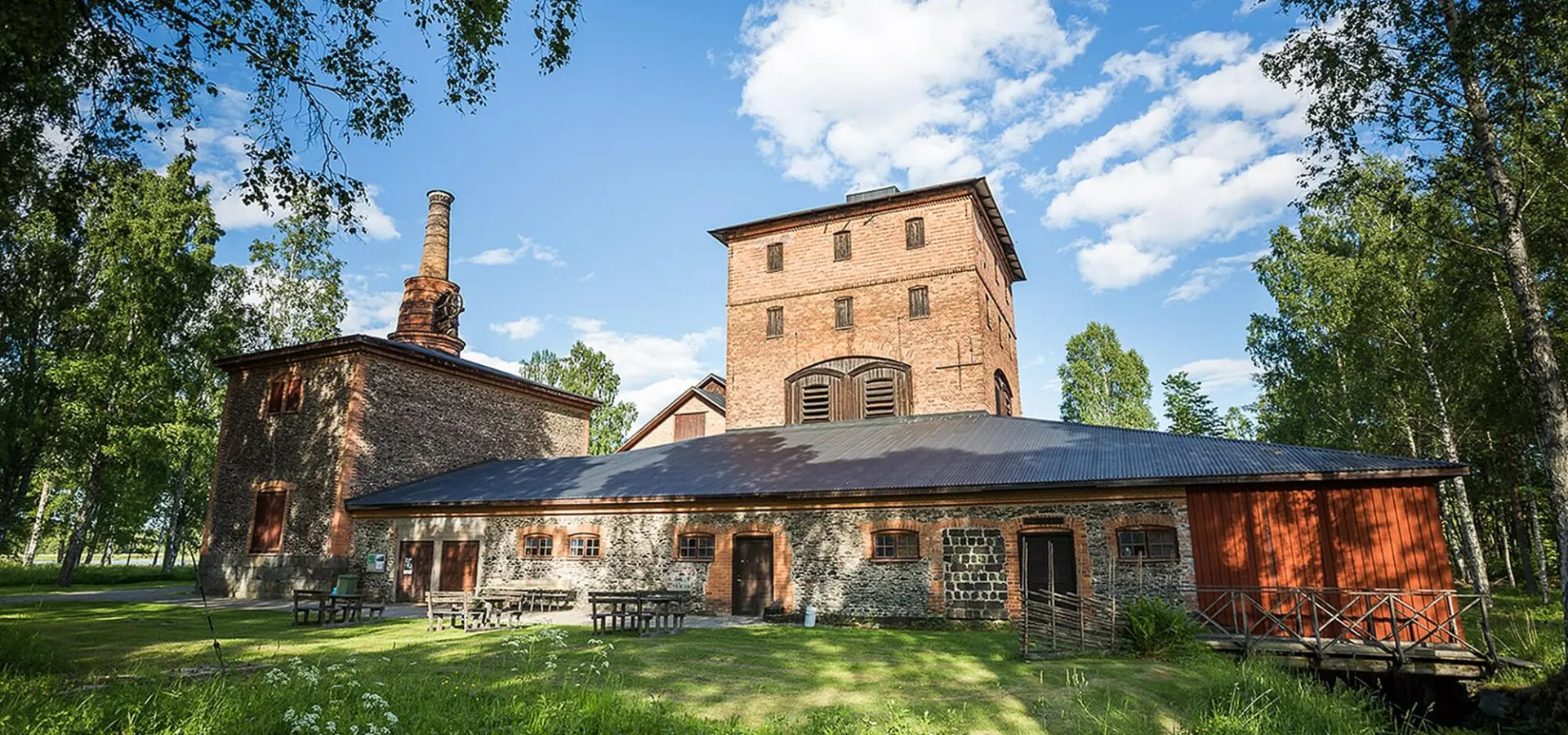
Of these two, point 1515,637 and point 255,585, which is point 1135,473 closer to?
point 1515,637

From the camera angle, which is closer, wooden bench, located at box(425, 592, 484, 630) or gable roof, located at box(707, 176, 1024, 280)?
wooden bench, located at box(425, 592, 484, 630)

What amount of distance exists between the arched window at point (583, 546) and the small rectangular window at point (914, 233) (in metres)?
13.8

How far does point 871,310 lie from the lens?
25.5 metres

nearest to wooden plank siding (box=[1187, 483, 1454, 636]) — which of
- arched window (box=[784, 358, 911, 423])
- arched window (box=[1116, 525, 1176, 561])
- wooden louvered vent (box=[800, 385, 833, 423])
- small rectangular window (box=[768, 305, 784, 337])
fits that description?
arched window (box=[1116, 525, 1176, 561])

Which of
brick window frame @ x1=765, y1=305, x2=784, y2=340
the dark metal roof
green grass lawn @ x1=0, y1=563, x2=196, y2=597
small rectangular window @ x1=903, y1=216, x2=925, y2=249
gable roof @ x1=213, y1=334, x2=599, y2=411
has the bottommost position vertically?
green grass lawn @ x1=0, y1=563, x2=196, y2=597

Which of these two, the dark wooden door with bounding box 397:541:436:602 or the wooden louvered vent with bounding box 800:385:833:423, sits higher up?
the wooden louvered vent with bounding box 800:385:833:423

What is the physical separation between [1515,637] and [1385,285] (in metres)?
11.6

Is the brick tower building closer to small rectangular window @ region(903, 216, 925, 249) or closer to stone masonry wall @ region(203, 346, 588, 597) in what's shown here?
small rectangular window @ region(903, 216, 925, 249)

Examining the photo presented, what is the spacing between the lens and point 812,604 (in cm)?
Result: 1727

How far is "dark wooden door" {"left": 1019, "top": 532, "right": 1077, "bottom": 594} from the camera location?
1549 cm

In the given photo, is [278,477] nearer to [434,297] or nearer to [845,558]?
[434,297]

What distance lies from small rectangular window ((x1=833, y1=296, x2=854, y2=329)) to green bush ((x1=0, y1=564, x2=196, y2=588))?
99.5 ft

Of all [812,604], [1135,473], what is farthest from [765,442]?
[1135,473]

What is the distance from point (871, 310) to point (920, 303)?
163 centimetres
